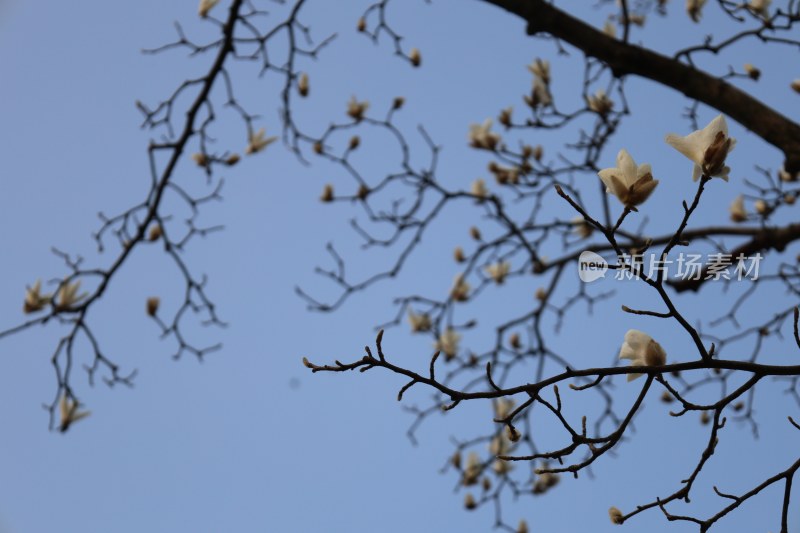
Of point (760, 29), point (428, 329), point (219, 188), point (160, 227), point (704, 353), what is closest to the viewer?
point (704, 353)

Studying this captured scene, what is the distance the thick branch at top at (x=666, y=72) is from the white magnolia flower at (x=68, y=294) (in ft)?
6.46

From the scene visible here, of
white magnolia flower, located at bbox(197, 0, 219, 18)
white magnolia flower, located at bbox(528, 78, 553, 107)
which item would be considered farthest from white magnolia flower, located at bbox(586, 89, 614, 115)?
white magnolia flower, located at bbox(197, 0, 219, 18)

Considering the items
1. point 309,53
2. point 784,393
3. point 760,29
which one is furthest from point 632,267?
point 309,53

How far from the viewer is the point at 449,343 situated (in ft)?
14.2

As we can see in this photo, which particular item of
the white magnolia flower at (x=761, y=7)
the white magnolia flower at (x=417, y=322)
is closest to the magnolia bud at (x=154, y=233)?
the white magnolia flower at (x=417, y=322)

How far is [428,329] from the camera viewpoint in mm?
4262

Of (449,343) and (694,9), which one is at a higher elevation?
(694,9)

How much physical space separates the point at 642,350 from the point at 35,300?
8.77 feet

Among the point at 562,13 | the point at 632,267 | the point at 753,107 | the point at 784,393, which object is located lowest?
the point at 632,267

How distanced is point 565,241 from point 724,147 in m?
2.55

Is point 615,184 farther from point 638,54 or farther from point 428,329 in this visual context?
point 428,329

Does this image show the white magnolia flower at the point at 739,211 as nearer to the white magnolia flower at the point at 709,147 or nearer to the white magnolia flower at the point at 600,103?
the white magnolia flower at the point at 600,103

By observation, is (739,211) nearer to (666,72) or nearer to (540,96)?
(540,96)

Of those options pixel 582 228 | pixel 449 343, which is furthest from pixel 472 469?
pixel 582 228
